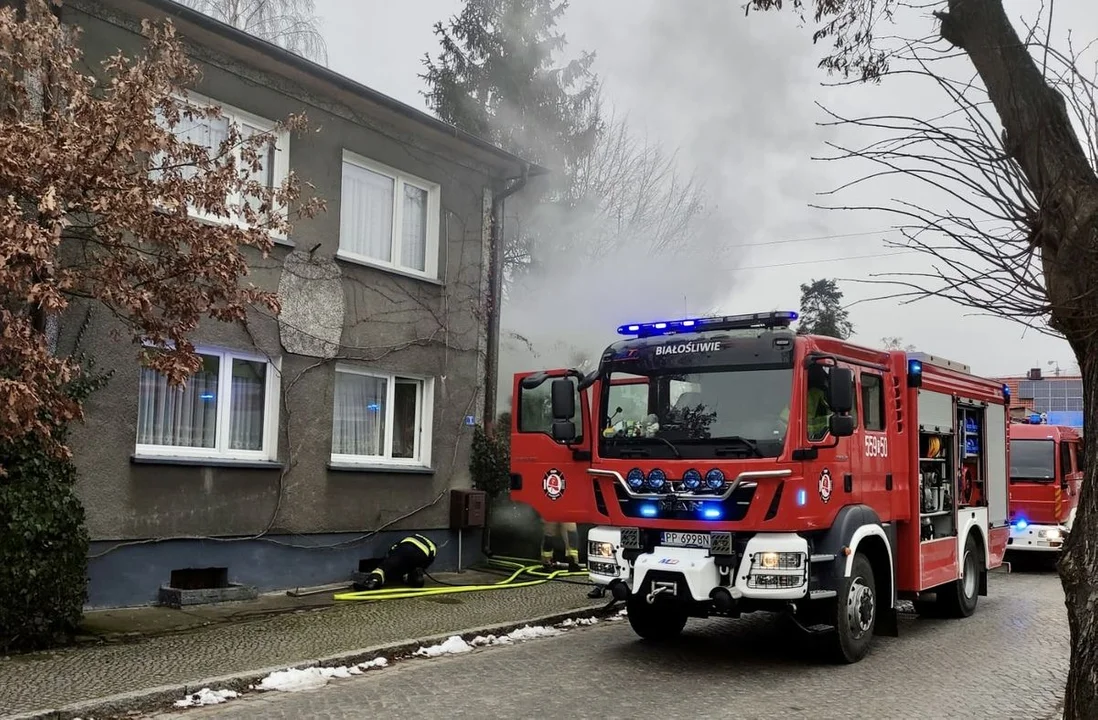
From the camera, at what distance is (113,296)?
22.7 feet

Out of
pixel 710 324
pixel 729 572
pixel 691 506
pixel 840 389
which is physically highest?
pixel 710 324

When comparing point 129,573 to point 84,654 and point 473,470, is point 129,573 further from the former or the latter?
point 473,470

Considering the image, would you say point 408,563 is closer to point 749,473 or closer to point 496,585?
point 496,585

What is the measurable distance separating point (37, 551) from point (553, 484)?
4.18 m

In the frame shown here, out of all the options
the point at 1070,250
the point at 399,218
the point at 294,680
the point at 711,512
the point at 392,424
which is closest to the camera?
the point at 1070,250

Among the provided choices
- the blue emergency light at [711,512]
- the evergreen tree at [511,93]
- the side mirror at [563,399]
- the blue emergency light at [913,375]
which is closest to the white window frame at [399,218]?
the side mirror at [563,399]

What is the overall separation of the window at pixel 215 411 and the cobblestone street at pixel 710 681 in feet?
12.7

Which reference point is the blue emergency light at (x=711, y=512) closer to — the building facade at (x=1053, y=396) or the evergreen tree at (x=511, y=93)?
the evergreen tree at (x=511, y=93)

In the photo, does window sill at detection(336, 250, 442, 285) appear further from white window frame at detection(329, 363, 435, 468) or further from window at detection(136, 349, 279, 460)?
window at detection(136, 349, 279, 460)

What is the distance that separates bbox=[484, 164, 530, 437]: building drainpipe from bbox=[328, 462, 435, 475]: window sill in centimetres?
133

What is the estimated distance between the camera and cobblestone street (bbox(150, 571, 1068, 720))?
6.16m

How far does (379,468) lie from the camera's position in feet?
38.1

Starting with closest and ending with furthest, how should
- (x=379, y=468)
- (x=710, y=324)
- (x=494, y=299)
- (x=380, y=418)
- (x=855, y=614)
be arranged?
(x=855, y=614) < (x=710, y=324) < (x=379, y=468) < (x=380, y=418) < (x=494, y=299)

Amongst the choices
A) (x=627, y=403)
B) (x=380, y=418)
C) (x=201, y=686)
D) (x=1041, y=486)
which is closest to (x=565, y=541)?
(x=380, y=418)
